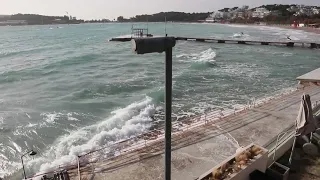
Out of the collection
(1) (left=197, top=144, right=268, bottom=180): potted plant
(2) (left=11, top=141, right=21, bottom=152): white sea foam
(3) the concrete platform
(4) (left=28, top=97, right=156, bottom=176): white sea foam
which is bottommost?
(2) (left=11, top=141, right=21, bottom=152): white sea foam

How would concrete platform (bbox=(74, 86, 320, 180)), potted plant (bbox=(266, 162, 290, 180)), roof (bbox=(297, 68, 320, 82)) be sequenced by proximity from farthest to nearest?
roof (bbox=(297, 68, 320, 82)) → concrete platform (bbox=(74, 86, 320, 180)) → potted plant (bbox=(266, 162, 290, 180))

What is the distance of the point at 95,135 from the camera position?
50.4 feet

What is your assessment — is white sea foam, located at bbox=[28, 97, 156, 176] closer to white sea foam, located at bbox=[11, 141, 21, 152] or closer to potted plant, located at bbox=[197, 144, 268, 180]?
white sea foam, located at bbox=[11, 141, 21, 152]

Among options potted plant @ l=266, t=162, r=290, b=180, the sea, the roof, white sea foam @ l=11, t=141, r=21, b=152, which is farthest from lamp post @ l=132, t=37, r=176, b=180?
white sea foam @ l=11, t=141, r=21, b=152

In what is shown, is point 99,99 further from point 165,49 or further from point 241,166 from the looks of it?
point 165,49

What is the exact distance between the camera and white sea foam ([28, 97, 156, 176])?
42.3ft

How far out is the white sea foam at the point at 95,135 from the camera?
507 inches

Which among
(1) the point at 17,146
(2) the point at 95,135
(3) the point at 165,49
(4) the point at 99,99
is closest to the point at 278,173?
(3) the point at 165,49

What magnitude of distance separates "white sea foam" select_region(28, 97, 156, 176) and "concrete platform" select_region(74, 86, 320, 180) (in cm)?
391

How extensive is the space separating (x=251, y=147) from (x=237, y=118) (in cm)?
529

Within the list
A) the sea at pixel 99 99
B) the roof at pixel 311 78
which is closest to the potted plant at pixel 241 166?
the sea at pixel 99 99

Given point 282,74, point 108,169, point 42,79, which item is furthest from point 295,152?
point 42,79

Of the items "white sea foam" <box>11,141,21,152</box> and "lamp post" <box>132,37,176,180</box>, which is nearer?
"lamp post" <box>132,37,176,180</box>

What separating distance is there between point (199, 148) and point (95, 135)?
7367 millimetres
